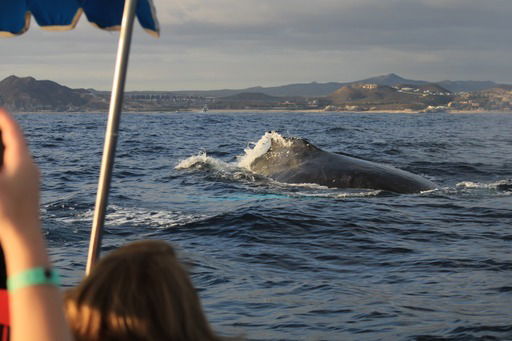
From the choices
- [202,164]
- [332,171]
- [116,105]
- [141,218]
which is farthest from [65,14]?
[202,164]

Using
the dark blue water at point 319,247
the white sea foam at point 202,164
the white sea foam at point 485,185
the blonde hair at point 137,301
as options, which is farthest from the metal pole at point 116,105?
the white sea foam at point 202,164

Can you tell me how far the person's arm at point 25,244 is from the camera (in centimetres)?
171

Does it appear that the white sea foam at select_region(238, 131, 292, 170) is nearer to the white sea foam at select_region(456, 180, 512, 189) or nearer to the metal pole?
the white sea foam at select_region(456, 180, 512, 189)

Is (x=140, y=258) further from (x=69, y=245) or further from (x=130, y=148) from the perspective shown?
(x=130, y=148)

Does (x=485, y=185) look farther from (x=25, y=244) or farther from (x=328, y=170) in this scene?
(x=25, y=244)

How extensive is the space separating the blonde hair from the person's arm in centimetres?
23

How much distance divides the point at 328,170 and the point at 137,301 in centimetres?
1480

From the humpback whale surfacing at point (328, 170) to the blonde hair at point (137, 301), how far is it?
1409cm

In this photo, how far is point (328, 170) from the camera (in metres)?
16.7

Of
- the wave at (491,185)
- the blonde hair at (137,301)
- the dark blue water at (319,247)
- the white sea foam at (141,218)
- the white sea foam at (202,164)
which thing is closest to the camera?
the blonde hair at (137,301)

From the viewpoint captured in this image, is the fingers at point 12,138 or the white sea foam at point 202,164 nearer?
the fingers at point 12,138

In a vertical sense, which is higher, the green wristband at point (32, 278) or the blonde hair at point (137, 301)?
the green wristband at point (32, 278)

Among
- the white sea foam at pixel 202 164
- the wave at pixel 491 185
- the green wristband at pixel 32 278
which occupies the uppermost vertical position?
the green wristband at pixel 32 278

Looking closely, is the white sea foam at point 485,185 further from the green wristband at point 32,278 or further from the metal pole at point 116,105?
the green wristband at point 32,278
